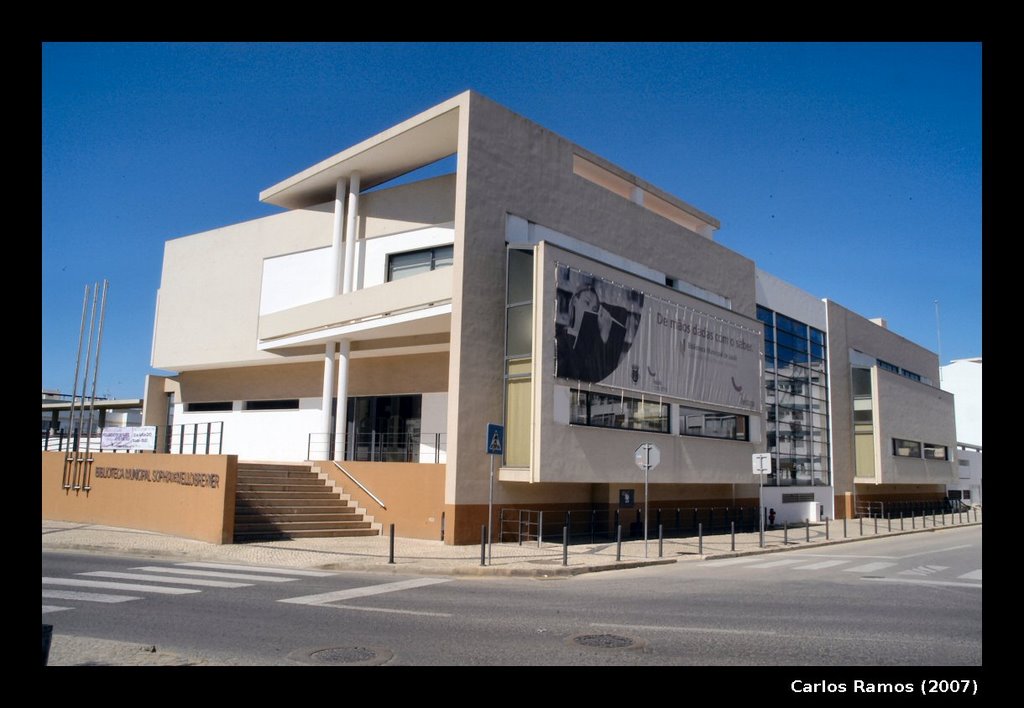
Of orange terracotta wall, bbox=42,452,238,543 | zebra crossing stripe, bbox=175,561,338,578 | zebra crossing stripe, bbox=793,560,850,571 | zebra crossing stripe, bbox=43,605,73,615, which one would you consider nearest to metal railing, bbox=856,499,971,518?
zebra crossing stripe, bbox=793,560,850,571

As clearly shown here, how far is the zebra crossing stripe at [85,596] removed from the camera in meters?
11.5

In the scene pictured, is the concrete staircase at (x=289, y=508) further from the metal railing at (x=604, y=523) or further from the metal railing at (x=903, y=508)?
the metal railing at (x=903, y=508)

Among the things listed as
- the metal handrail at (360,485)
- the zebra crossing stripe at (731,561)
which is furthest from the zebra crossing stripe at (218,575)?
the zebra crossing stripe at (731,561)

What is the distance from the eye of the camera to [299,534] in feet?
68.9

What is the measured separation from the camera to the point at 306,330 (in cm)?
2828

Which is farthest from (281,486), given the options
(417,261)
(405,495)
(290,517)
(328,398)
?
(417,261)

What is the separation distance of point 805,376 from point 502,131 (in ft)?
81.0

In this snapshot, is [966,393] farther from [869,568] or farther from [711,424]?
[869,568]

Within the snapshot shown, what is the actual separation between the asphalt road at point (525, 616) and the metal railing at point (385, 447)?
35.7ft

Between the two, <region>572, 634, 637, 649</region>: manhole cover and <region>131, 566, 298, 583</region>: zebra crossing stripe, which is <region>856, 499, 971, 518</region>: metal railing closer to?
<region>131, 566, 298, 583</region>: zebra crossing stripe

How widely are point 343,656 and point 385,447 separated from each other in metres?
20.7
